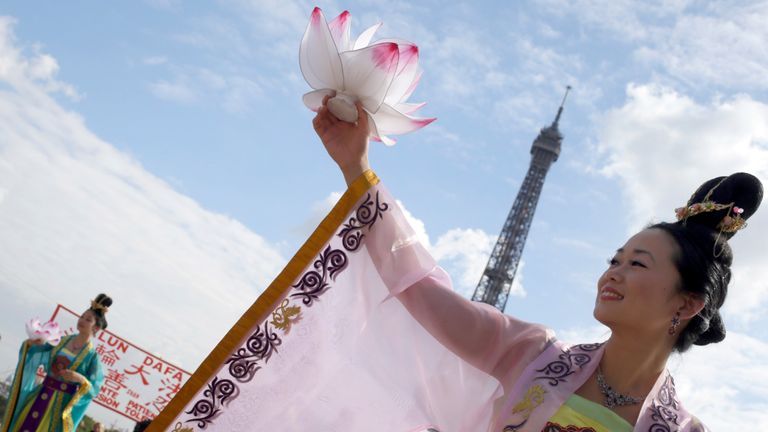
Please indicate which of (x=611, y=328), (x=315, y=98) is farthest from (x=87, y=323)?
(x=611, y=328)

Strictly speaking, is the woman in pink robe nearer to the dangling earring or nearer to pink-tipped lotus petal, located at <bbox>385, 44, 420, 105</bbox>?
the dangling earring

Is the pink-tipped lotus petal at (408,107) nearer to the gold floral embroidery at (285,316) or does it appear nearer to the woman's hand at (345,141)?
the woman's hand at (345,141)

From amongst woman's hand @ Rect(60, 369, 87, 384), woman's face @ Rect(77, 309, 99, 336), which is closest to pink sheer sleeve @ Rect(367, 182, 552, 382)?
woman's hand @ Rect(60, 369, 87, 384)

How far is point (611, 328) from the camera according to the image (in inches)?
99.8

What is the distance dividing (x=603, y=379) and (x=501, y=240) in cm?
4009

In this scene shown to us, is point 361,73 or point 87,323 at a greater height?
point 361,73

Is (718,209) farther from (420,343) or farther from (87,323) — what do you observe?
(87,323)

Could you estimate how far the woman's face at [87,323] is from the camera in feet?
25.8

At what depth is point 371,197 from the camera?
98.9 inches

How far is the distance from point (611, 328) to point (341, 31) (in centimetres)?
117

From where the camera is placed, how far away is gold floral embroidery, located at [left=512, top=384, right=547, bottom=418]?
242 cm

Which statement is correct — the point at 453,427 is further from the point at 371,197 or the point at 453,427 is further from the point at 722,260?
the point at 722,260

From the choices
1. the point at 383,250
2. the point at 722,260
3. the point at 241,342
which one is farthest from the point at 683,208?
the point at 241,342

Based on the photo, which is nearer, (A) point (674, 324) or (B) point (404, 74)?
(B) point (404, 74)
